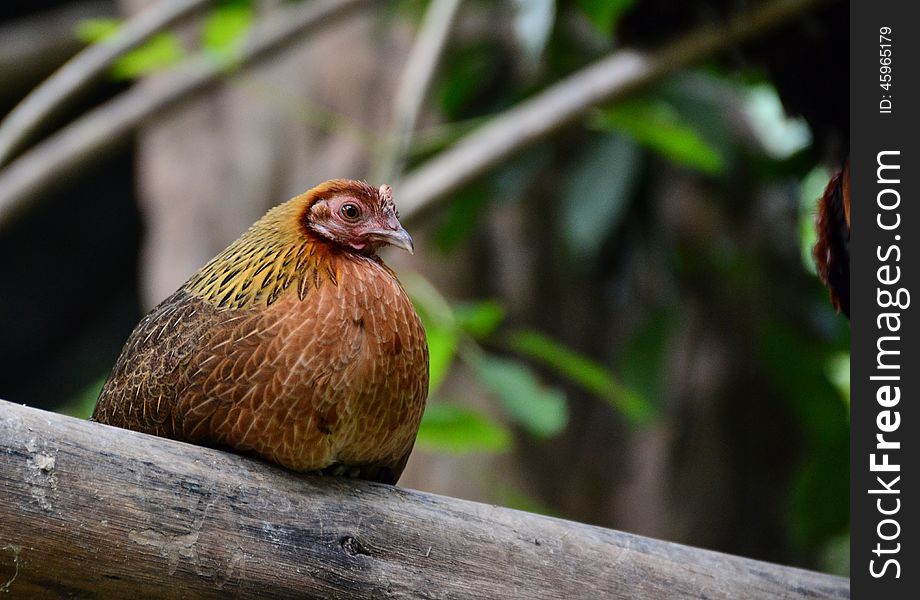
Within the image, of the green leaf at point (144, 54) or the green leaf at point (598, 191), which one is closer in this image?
the green leaf at point (144, 54)

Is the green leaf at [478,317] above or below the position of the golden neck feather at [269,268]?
above

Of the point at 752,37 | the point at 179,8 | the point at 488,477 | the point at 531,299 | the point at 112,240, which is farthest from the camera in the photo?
the point at 112,240

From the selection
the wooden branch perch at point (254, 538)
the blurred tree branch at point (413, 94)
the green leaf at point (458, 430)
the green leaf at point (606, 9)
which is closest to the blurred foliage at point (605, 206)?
the green leaf at point (606, 9)

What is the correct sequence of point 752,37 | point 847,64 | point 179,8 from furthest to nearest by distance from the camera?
point 179,8
point 752,37
point 847,64

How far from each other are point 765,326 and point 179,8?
104 inches

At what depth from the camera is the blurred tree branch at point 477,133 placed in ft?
10.3

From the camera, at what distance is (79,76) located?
10.6 feet

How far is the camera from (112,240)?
6.35m

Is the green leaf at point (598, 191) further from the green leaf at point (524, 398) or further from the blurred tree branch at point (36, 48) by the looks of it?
the blurred tree branch at point (36, 48)

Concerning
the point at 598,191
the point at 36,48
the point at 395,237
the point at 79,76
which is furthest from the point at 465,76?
the point at 395,237

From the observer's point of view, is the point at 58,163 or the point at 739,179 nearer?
the point at 58,163

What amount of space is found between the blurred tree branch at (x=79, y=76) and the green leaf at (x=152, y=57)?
0.04 m

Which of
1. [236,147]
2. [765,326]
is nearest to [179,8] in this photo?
[236,147]

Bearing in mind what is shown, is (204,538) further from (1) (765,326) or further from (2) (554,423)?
(1) (765,326)
